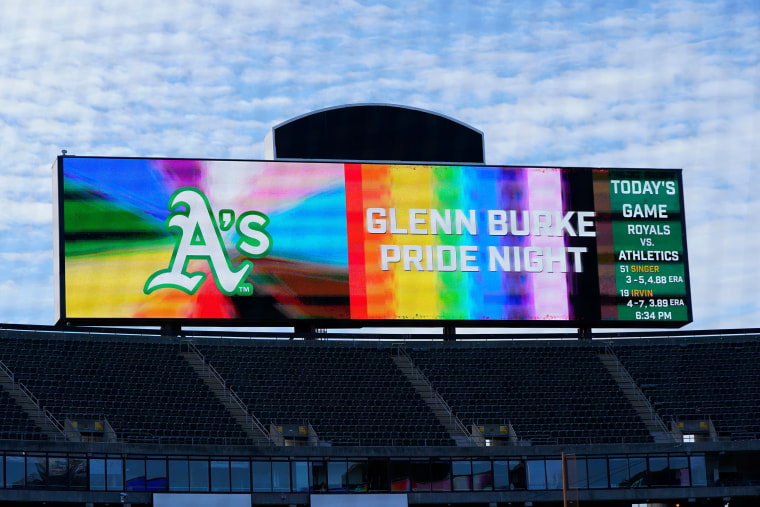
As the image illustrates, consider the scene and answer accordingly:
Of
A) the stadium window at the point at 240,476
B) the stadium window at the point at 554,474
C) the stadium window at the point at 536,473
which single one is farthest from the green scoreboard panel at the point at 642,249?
the stadium window at the point at 240,476

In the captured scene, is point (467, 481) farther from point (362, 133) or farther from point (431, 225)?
point (362, 133)

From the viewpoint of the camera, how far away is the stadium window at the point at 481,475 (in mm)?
54000

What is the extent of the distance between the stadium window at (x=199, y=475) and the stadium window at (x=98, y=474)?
3.06 metres

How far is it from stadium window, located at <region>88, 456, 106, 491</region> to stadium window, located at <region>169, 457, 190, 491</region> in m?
2.35

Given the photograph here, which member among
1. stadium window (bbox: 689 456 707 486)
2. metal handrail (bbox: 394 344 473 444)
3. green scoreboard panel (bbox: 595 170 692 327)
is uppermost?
green scoreboard panel (bbox: 595 170 692 327)

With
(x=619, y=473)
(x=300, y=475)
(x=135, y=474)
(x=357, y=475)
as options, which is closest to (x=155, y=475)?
(x=135, y=474)

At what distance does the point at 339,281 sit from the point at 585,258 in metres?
10.5

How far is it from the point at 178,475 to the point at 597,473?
1561 cm

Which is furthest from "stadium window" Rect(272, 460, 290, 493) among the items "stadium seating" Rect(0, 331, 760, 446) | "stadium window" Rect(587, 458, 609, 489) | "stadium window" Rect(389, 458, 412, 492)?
"stadium window" Rect(587, 458, 609, 489)

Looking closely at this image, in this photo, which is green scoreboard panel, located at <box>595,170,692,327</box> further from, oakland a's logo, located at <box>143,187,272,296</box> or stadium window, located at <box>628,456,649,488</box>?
oakland a's logo, located at <box>143,187,272,296</box>

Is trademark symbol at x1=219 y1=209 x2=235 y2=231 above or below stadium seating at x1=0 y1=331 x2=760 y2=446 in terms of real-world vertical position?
above

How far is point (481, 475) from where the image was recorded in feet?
178

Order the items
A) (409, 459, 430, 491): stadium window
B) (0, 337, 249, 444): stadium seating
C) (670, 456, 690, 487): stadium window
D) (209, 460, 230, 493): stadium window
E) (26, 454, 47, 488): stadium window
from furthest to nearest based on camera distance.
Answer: (670, 456, 690, 487): stadium window < (409, 459, 430, 491): stadium window < (0, 337, 249, 444): stadium seating < (209, 460, 230, 493): stadium window < (26, 454, 47, 488): stadium window

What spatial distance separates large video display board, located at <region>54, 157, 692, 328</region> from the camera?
5653 centimetres
